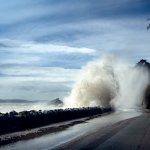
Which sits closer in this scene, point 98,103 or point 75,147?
point 75,147

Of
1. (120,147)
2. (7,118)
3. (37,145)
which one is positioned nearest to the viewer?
(120,147)

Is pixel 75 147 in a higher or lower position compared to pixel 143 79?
lower

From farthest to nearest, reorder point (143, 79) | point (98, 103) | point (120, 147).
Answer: point (143, 79) < point (98, 103) < point (120, 147)

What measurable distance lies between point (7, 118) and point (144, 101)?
77483 millimetres

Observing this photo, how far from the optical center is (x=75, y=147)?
2058 centimetres

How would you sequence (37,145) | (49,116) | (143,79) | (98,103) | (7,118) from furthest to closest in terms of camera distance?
1. (143,79)
2. (98,103)
3. (49,116)
4. (7,118)
5. (37,145)

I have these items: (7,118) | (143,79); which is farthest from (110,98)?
(7,118)

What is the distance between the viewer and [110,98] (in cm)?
10606

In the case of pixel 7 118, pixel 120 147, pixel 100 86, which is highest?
pixel 100 86

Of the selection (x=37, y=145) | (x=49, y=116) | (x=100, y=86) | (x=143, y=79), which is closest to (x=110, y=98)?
(x=100, y=86)

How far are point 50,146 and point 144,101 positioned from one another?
8702 cm

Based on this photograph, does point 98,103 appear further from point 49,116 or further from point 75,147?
point 75,147

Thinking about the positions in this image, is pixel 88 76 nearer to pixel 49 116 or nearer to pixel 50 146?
pixel 49 116

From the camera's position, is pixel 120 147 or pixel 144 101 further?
pixel 144 101
